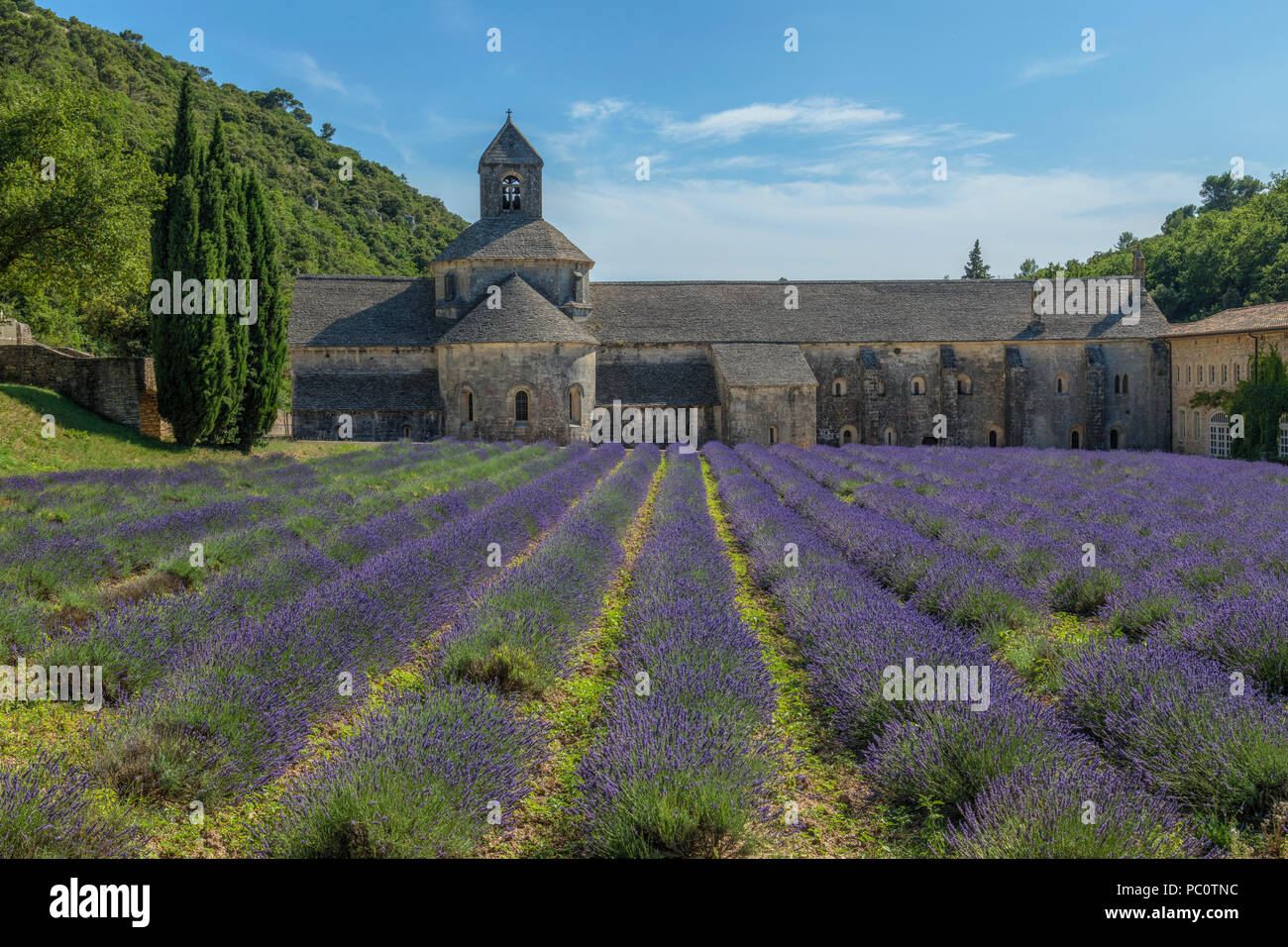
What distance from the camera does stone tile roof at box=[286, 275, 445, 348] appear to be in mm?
34062

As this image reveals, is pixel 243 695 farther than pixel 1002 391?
No

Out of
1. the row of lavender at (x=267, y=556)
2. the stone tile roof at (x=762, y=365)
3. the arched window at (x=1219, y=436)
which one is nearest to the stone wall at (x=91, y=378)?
the row of lavender at (x=267, y=556)

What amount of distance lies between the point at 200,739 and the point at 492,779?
1398 millimetres

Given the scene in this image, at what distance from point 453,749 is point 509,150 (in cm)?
3678

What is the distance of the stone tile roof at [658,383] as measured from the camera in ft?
113

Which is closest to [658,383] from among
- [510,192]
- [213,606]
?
[510,192]

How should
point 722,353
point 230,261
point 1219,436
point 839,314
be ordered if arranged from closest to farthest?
point 230,261, point 1219,436, point 722,353, point 839,314

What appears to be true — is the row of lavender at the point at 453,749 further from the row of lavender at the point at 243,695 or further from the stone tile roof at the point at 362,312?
the stone tile roof at the point at 362,312

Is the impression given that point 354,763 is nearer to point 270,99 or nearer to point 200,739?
point 200,739

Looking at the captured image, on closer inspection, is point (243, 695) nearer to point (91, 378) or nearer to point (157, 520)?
point (157, 520)

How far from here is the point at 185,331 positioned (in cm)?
2084

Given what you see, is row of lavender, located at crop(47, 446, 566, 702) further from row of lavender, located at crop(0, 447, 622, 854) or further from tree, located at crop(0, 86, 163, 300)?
tree, located at crop(0, 86, 163, 300)

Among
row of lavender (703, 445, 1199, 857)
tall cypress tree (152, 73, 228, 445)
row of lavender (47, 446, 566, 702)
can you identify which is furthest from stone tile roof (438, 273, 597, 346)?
row of lavender (703, 445, 1199, 857)

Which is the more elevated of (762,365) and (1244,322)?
(1244,322)
